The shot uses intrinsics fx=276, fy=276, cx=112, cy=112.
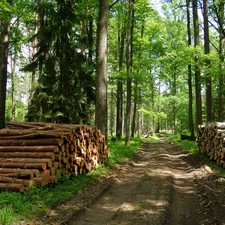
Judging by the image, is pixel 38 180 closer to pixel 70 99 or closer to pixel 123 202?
pixel 123 202

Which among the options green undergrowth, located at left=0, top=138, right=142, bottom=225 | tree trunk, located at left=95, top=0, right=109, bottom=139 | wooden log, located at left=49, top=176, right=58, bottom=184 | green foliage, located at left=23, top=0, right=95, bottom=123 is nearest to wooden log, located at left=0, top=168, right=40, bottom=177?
green undergrowth, located at left=0, top=138, right=142, bottom=225

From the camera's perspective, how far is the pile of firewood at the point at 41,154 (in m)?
6.98

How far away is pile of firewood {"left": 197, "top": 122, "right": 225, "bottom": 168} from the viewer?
36.8 ft

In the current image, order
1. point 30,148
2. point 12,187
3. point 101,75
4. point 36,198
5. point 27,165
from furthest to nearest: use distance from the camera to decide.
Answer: point 101,75 < point 30,148 < point 27,165 < point 12,187 < point 36,198

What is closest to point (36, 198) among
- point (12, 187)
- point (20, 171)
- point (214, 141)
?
point (12, 187)

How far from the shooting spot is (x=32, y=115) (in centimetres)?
1435

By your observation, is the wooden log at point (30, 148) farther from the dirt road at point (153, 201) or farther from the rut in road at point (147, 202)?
the rut in road at point (147, 202)

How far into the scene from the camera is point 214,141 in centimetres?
1247

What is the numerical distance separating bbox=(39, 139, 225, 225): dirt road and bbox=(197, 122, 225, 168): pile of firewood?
4.13 feet

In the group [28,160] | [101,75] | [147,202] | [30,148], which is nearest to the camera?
[147,202]

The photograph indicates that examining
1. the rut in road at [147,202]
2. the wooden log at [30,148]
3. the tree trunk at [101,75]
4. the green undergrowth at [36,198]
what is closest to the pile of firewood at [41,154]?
the wooden log at [30,148]

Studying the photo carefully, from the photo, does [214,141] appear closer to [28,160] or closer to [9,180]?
[28,160]

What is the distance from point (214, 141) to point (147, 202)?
21.8 feet

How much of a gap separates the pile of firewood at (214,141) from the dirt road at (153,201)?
49.6 inches
